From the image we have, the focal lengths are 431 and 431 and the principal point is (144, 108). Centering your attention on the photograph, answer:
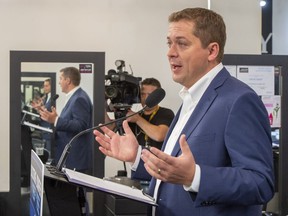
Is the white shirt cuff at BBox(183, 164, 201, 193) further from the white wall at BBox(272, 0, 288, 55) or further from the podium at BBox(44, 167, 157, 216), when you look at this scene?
the white wall at BBox(272, 0, 288, 55)

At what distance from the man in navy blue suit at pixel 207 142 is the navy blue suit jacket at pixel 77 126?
1.82 m

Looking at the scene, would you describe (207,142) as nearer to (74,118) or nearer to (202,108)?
(202,108)

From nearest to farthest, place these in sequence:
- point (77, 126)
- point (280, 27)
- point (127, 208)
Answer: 1. point (127, 208)
2. point (77, 126)
3. point (280, 27)

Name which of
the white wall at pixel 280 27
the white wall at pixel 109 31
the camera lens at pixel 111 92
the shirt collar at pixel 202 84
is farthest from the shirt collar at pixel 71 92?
the white wall at pixel 280 27

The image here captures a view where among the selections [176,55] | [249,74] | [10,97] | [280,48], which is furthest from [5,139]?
[280,48]

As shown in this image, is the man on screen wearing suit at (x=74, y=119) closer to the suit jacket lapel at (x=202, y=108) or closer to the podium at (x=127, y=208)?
the podium at (x=127, y=208)

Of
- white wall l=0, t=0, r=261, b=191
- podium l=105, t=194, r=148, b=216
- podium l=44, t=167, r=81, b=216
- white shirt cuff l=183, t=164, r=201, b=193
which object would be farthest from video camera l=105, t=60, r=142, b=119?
white shirt cuff l=183, t=164, r=201, b=193

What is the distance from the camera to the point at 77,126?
3473 millimetres

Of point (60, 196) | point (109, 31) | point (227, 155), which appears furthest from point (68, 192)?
point (109, 31)

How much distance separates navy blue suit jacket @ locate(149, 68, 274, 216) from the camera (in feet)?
3.90

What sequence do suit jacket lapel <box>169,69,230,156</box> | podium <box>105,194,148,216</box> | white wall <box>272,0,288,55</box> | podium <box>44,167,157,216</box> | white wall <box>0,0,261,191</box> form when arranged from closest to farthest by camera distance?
1. podium <box>44,167,157,216</box>
2. suit jacket lapel <box>169,69,230,156</box>
3. podium <box>105,194,148,216</box>
4. white wall <box>0,0,261,191</box>
5. white wall <box>272,0,288,55</box>

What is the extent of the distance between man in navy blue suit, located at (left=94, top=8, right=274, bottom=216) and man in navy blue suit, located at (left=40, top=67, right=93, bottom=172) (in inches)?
71.7

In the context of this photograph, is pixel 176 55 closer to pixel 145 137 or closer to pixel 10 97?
pixel 145 137

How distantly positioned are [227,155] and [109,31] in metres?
2.69
